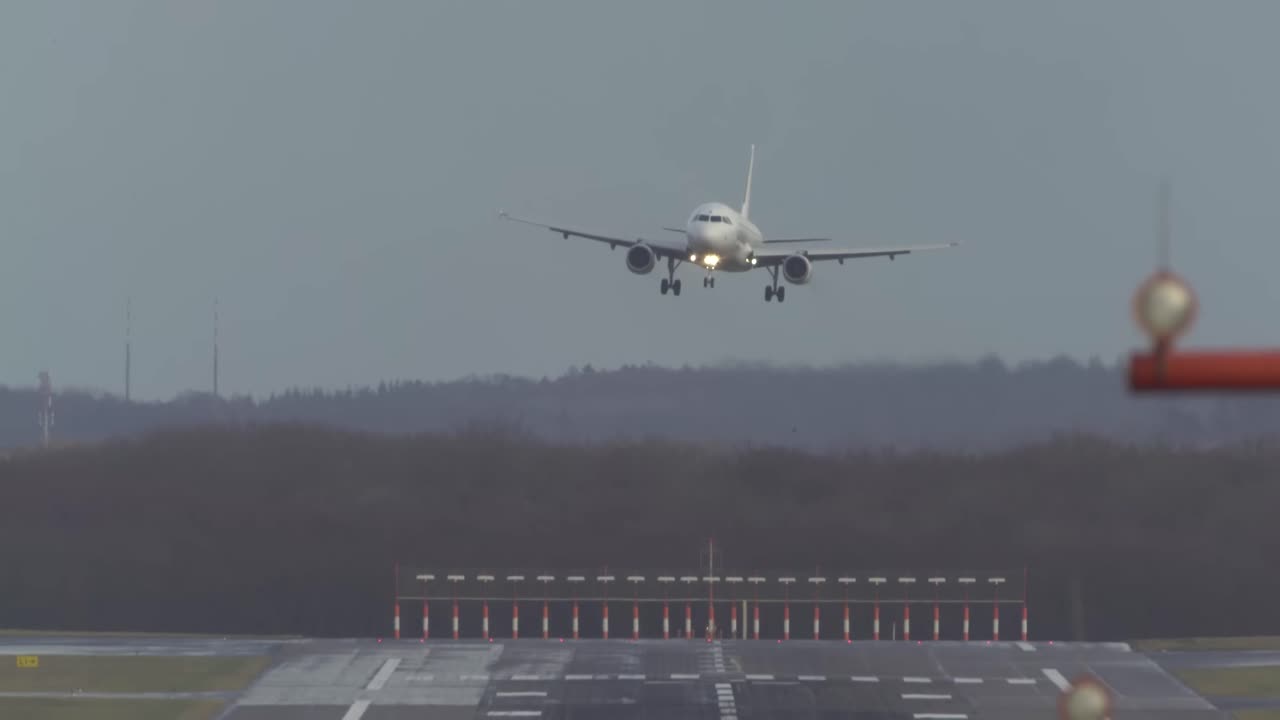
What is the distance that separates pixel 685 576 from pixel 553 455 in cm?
1402

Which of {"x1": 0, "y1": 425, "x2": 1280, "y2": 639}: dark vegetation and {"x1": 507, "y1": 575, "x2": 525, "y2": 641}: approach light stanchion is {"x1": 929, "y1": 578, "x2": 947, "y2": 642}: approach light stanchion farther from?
{"x1": 507, "y1": 575, "x2": 525, "y2": 641}: approach light stanchion

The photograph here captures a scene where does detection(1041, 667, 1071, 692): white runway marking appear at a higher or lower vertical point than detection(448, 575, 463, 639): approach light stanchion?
lower

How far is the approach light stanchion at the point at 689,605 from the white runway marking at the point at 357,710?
17.3 m

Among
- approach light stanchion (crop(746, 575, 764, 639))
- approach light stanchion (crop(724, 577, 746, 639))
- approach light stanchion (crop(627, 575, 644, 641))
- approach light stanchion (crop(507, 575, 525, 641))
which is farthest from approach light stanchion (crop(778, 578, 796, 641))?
approach light stanchion (crop(507, 575, 525, 641))

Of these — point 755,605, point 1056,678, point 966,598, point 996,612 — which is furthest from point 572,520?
point 1056,678

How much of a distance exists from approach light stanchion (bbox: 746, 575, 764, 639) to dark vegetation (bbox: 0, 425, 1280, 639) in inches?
251

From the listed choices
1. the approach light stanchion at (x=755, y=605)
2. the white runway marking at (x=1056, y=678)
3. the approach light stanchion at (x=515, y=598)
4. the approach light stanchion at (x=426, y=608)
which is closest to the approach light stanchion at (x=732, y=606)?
the approach light stanchion at (x=755, y=605)

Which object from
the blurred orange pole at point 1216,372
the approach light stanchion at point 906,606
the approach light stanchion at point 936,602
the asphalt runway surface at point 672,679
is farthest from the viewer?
the approach light stanchion at point 906,606

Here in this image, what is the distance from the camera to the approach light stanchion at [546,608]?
231 feet

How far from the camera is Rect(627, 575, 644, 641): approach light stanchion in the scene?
235ft

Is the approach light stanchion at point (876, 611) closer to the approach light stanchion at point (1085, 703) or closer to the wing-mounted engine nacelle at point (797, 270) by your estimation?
the wing-mounted engine nacelle at point (797, 270)

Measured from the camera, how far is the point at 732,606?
74.0 meters

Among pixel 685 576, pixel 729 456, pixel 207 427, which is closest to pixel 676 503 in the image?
pixel 729 456

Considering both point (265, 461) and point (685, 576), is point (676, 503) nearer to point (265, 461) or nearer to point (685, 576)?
point (685, 576)
